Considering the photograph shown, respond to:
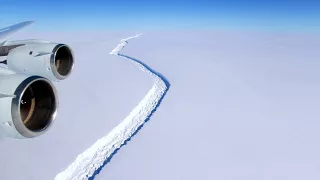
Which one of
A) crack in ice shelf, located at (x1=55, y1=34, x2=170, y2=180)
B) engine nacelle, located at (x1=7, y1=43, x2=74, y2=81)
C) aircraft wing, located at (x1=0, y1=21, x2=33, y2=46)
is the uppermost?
aircraft wing, located at (x1=0, y1=21, x2=33, y2=46)

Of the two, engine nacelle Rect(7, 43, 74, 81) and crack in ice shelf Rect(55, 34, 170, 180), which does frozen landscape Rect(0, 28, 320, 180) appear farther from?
engine nacelle Rect(7, 43, 74, 81)

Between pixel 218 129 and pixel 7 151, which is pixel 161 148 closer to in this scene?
pixel 218 129

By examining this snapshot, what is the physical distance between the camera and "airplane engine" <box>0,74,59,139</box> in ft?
7.10

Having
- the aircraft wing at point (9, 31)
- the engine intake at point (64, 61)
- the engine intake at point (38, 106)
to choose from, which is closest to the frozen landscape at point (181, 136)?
the aircraft wing at point (9, 31)

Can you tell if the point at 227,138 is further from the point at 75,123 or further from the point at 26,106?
the point at 26,106

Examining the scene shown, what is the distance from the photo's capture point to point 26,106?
2623mm

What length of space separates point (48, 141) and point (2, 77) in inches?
175

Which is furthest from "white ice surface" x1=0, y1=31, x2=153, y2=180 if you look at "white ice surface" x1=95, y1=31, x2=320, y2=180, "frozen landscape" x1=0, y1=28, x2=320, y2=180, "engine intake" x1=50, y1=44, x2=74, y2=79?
"engine intake" x1=50, y1=44, x2=74, y2=79

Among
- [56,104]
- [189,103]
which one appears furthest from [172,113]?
[56,104]

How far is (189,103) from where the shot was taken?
10.4m

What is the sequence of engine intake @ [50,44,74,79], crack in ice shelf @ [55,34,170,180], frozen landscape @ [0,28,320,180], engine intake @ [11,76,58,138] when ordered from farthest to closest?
1. frozen landscape @ [0,28,320,180]
2. crack in ice shelf @ [55,34,170,180]
3. engine intake @ [50,44,74,79]
4. engine intake @ [11,76,58,138]

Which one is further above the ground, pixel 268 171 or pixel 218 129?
pixel 218 129

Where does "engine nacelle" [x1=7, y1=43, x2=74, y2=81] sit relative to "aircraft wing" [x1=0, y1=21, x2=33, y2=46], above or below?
below

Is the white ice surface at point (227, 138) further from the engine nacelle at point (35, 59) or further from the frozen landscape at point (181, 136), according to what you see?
the engine nacelle at point (35, 59)
